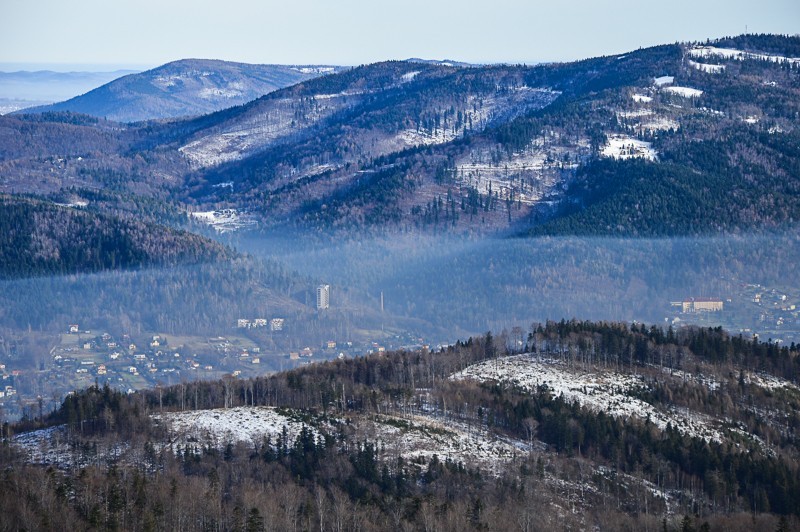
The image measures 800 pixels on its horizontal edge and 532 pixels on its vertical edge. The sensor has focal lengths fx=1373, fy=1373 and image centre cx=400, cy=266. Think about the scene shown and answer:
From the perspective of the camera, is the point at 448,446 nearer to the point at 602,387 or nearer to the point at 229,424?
the point at 229,424

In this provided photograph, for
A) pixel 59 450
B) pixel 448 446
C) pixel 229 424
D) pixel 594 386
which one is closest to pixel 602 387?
pixel 594 386

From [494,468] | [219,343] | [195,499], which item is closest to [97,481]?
[195,499]

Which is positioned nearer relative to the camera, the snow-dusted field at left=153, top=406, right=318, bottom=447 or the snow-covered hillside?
the snow-dusted field at left=153, top=406, right=318, bottom=447

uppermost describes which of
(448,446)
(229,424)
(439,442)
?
(229,424)

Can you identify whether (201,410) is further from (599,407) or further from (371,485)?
(599,407)

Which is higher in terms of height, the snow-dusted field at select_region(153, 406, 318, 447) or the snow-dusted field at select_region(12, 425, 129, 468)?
the snow-dusted field at select_region(153, 406, 318, 447)

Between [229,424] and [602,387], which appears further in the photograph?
[602,387]

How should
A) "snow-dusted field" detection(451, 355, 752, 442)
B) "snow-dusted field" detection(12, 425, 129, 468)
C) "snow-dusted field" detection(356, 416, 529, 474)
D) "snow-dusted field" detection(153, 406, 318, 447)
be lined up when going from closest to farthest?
"snow-dusted field" detection(12, 425, 129, 468)
"snow-dusted field" detection(356, 416, 529, 474)
"snow-dusted field" detection(153, 406, 318, 447)
"snow-dusted field" detection(451, 355, 752, 442)

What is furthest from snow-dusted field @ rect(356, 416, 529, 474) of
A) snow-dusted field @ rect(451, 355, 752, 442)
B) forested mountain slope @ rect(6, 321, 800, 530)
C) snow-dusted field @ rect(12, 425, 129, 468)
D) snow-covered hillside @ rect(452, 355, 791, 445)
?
snow-dusted field @ rect(12, 425, 129, 468)

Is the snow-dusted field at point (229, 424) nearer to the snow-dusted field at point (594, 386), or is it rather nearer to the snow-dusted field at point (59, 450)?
the snow-dusted field at point (59, 450)

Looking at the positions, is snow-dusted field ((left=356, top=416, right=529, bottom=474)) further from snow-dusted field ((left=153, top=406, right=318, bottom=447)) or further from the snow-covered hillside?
the snow-covered hillside
